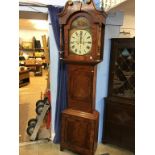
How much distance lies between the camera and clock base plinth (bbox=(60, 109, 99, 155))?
261 centimetres

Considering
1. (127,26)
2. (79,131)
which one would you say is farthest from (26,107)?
(127,26)

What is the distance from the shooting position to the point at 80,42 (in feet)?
8.34

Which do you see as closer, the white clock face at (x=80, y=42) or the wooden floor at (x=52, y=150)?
the white clock face at (x=80, y=42)

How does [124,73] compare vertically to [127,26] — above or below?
below

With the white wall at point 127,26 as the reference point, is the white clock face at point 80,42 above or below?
below

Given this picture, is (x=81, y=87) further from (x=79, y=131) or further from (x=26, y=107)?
(x=26, y=107)

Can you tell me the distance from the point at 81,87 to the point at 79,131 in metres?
0.58

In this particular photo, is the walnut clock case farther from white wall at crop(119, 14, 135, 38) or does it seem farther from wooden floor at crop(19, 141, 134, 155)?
white wall at crop(119, 14, 135, 38)

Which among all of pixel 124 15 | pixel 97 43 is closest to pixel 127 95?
pixel 97 43

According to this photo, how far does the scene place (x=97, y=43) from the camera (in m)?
2.42

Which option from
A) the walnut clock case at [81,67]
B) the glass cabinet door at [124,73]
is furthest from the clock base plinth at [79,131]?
the glass cabinet door at [124,73]

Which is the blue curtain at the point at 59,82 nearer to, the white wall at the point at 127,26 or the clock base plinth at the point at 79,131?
the clock base plinth at the point at 79,131

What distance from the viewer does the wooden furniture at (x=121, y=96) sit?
9.13 feet
